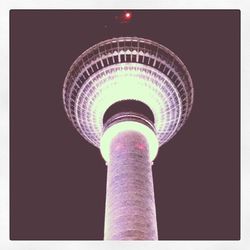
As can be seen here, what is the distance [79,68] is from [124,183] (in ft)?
17.2

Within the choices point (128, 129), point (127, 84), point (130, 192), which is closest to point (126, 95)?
point (127, 84)

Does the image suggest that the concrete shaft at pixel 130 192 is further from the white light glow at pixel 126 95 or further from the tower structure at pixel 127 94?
the white light glow at pixel 126 95

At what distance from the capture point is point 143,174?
12.8 meters

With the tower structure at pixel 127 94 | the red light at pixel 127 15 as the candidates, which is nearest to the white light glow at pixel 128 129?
the tower structure at pixel 127 94

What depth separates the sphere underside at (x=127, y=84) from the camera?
16016 millimetres

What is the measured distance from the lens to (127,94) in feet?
52.0

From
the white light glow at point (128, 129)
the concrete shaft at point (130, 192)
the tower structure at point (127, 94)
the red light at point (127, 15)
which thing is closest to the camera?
the concrete shaft at point (130, 192)

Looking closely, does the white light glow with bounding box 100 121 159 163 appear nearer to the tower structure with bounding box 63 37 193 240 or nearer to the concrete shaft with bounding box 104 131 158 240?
the tower structure with bounding box 63 37 193 240

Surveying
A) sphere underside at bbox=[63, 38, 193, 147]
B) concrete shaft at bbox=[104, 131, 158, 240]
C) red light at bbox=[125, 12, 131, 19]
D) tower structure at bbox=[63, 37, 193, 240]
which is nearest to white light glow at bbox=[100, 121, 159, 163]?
tower structure at bbox=[63, 37, 193, 240]

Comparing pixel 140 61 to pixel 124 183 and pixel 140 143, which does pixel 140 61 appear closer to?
pixel 140 143

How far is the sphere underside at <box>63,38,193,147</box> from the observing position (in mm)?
16016

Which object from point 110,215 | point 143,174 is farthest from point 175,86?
point 110,215

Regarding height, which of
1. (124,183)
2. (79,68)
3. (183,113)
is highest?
(79,68)

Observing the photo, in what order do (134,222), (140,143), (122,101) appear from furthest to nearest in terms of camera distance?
1. (122,101)
2. (140,143)
3. (134,222)
